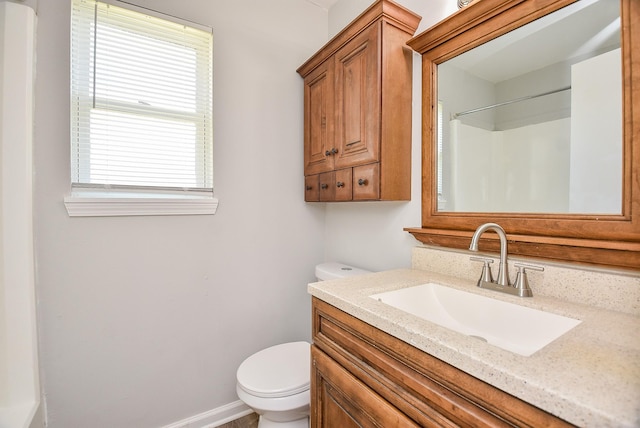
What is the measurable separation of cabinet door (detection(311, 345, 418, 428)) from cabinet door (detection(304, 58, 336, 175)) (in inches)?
39.4

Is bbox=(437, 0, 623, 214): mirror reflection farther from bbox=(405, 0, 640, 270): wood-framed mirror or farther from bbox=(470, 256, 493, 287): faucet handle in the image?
bbox=(470, 256, 493, 287): faucet handle

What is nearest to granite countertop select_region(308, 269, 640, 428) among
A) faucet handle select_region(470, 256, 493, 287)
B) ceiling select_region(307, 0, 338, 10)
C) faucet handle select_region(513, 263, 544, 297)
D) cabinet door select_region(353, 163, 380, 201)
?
faucet handle select_region(513, 263, 544, 297)

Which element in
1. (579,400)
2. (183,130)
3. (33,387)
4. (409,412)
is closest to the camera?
(579,400)

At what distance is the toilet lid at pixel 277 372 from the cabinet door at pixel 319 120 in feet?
3.29

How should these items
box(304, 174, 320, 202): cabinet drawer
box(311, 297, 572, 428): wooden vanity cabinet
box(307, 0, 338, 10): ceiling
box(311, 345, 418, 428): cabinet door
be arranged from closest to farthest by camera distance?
box(311, 297, 572, 428): wooden vanity cabinet
box(311, 345, 418, 428): cabinet door
box(304, 174, 320, 202): cabinet drawer
box(307, 0, 338, 10): ceiling

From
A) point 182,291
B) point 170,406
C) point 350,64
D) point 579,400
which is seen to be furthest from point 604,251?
point 170,406

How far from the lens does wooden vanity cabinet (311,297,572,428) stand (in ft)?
1.80

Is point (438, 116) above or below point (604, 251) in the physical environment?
above

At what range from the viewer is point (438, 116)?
1.31 meters

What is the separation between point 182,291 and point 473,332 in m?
1.36

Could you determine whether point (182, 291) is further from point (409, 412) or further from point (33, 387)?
point (409, 412)

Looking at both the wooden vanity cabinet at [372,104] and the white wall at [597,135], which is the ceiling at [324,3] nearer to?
the wooden vanity cabinet at [372,104]

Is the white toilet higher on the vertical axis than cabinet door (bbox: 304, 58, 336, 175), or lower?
lower

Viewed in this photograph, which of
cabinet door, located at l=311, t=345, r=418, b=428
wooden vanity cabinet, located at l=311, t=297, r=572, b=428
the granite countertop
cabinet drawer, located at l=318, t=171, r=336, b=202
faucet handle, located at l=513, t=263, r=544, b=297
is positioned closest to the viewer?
the granite countertop
